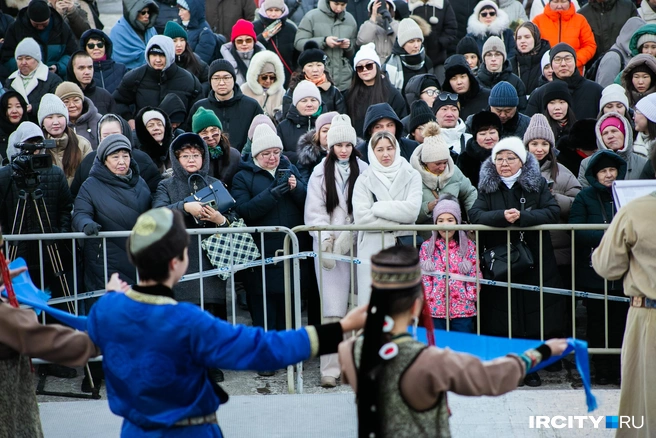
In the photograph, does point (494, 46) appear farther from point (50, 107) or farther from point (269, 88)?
point (50, 107)

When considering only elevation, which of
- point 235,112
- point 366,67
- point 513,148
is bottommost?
point 513,148

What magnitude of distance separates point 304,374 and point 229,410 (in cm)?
130

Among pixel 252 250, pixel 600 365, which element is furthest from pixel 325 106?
pixel 600 365

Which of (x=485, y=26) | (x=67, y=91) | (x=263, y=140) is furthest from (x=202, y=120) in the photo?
(x=485, y=26)

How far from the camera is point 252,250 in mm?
7852

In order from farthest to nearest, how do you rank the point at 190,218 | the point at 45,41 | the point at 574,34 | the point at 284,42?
the point at 284,42 → the point at 574,34 → the point at 45,41 → the point at 190,218

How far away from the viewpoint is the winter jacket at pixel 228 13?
13656mm

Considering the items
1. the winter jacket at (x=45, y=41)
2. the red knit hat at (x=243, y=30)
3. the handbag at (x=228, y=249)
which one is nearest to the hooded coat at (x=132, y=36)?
the winter jacket at (x=45, y=41)

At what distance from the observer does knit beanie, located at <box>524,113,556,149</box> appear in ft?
28.3

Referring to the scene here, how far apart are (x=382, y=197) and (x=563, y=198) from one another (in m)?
1.50

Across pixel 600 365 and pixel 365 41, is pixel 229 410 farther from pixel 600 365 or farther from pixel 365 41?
pixel 365 41

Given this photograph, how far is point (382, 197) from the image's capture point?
802cm

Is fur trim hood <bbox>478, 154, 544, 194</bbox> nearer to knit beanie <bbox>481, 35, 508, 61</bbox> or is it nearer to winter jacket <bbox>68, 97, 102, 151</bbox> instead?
knit beanie <bbox>481, 35, 508, 61</bbox>

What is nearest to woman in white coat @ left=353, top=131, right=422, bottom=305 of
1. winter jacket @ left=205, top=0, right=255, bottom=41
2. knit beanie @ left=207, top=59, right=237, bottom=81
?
knit beanie @ left=207, top=59, right=237, bottom=81
